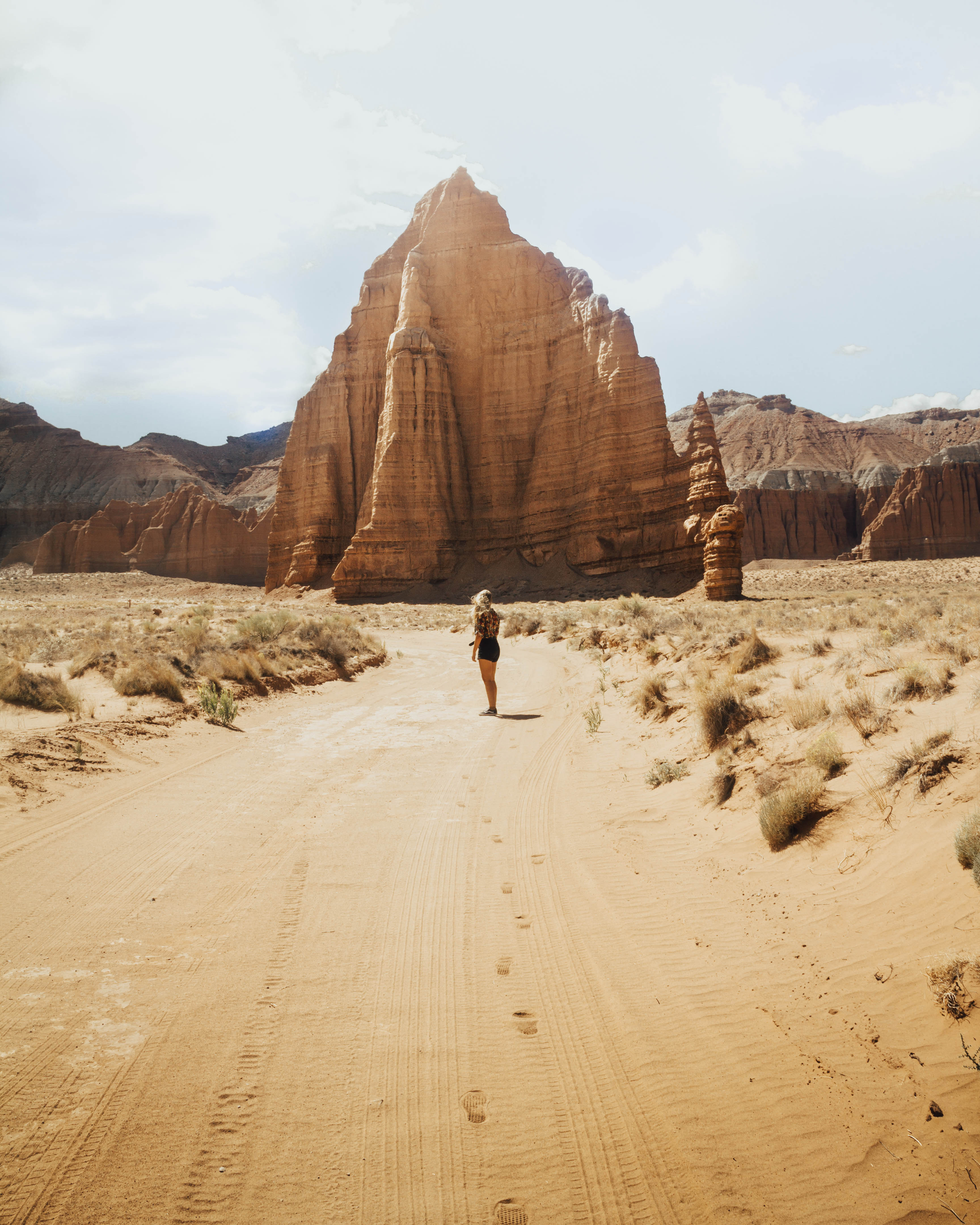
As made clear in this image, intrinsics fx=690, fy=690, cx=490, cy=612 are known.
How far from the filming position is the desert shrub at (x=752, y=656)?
379 inches

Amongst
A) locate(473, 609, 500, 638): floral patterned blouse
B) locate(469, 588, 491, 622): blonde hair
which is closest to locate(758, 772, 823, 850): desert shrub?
locate(473, 609, 500, 638): floral patterned blouse

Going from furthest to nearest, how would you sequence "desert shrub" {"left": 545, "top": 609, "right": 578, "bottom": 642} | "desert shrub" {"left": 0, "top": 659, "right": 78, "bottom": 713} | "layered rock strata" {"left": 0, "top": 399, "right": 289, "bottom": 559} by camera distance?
"layered rock strata" {"left": 0, "top": 399, "right": 289, "bottom": 559} < "desert shrub" {"left": 545, "top": 609, "right": 578, "bottom": 642} < "desert shrub" {"left": 0, "top": 659, "right": 78, "bottom": 713}

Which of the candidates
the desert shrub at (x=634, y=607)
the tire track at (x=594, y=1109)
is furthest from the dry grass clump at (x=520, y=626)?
the tire track at (x=594, y=1109)

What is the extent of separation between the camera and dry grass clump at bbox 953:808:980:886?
3.61 m

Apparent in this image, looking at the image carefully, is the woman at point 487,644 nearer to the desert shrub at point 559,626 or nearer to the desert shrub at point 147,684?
the desert shrub at point 147,684

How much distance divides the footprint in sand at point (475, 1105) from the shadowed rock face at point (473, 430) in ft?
132

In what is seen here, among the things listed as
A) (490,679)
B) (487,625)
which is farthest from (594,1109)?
(487,625)

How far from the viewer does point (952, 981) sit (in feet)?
10.1

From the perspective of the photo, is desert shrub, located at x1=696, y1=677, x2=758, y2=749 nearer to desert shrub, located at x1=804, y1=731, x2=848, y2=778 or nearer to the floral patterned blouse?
desert shrub, located at x1=804, y1=731, x2=848, y2=778

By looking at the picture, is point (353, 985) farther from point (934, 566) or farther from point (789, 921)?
point (934, 566)

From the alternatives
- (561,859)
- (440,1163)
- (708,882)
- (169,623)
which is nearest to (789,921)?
(708,882)

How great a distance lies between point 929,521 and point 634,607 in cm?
8559

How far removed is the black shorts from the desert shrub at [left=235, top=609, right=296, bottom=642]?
5300 millimetres

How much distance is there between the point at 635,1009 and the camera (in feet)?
11.3
